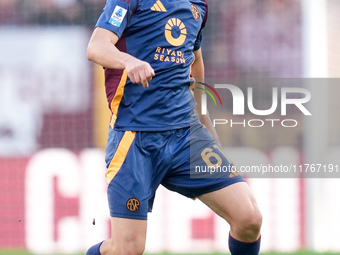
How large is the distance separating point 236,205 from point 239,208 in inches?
0.8

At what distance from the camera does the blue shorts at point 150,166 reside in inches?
127

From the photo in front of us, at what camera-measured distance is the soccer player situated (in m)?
3.23

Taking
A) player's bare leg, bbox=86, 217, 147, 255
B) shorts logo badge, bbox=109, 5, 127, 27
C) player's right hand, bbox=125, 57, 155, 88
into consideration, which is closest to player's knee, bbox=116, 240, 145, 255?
player's bare leg, bbox=86, 217, 147, 255

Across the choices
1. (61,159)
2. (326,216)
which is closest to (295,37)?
(326,216)

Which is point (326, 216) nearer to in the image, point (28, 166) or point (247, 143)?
point (247, 143)

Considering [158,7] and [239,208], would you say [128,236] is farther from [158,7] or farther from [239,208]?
[158,7]

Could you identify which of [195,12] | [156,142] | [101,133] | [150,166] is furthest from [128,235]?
[101,133]

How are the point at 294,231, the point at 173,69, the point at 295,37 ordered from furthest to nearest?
the point at 295,37 < the point at 294,231 < the point at 173,69

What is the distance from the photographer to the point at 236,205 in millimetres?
3289

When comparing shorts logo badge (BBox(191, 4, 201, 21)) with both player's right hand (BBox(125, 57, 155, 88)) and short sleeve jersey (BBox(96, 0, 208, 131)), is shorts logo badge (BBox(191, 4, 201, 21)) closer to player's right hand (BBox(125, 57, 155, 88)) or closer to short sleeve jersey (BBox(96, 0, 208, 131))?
short sleeve jersey (BBox(96, 0, 208, 131))

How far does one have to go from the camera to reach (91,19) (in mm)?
6137

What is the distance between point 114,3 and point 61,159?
113 inches

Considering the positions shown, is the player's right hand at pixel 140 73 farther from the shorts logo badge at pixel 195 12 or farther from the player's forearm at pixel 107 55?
the shorts logo badge at pixel 195 12

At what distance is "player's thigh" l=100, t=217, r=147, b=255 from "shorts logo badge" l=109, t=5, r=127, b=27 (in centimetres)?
90
